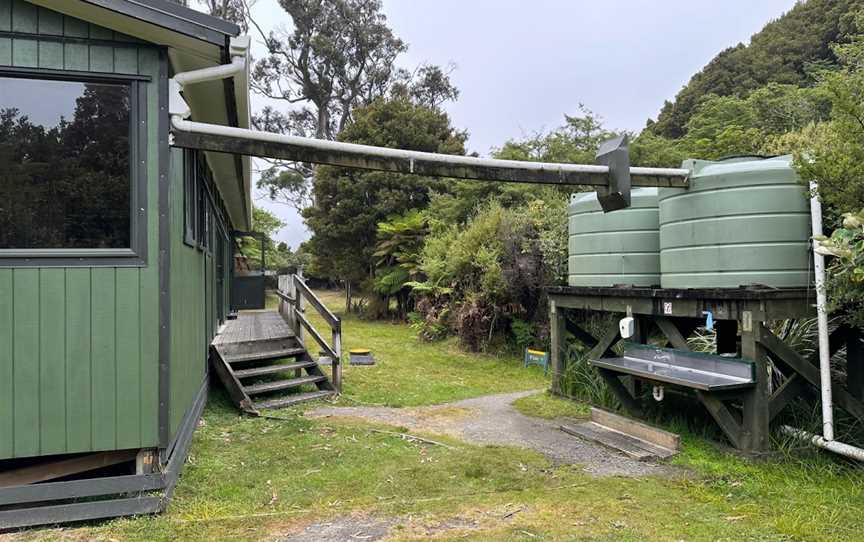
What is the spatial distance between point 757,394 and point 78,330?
4.92 metres

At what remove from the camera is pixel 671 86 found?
32062 millimetres

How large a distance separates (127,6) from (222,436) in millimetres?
3819

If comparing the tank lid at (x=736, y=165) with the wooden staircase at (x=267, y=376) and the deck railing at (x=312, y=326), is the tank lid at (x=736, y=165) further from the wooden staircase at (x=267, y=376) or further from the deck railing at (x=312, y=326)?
the wooden staircase at (x=267, y=376)

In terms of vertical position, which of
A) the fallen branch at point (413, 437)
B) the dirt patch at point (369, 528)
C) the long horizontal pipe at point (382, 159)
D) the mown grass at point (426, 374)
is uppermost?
the long horizontal pipe at point (382, 159)

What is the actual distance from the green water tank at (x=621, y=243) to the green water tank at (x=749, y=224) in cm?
102

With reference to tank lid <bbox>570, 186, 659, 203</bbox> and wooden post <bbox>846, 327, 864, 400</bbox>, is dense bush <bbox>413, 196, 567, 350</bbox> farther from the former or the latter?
wooden post <bbox>846, 327, 864, 400</bbox>

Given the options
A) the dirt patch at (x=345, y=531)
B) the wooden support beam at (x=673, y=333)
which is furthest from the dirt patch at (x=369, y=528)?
the wooden support beam at (x=673, y=333)

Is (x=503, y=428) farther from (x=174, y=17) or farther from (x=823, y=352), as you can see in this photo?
A: (x=174, y=17)

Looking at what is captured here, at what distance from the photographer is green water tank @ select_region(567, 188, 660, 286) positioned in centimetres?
597

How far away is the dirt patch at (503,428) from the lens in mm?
4660

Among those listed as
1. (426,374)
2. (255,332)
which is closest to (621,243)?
(426,374)

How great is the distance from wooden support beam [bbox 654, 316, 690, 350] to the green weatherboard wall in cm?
451

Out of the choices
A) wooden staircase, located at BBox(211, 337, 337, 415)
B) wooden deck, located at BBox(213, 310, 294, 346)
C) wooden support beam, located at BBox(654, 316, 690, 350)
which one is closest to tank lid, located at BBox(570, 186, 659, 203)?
wooden support beam, located at BBox(654, 316, 690, 350)

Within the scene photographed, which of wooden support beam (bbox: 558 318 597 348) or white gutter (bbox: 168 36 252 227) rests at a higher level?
white gutter (bbox: 168 36 252 227)
